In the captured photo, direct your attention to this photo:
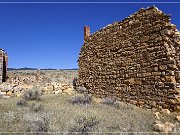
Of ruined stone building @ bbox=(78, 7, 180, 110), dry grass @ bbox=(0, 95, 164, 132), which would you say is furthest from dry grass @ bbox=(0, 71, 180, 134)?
ruined stone building @ bbox=(78, 7, 180, 110)

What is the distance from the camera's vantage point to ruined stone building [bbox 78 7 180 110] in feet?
28.9

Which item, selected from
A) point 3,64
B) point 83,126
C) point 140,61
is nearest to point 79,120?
point 83,126

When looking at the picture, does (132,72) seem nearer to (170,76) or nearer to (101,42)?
(170,76)

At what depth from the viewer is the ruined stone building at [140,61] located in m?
8.82

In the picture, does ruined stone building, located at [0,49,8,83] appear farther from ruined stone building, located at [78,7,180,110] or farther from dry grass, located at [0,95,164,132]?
dry grass, located at [0,95,164,132]

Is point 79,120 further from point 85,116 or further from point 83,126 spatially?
point 85,116

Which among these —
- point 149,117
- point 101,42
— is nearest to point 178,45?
point 149,117

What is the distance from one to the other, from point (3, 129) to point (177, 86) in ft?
17.3

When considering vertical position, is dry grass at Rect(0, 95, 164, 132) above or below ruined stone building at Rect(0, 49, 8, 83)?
below

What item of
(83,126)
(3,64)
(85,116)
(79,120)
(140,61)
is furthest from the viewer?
(3,64)

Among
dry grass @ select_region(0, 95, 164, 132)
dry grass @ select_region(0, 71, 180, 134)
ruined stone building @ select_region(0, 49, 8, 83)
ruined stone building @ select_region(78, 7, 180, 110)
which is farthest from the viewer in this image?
ruined stone building @ select_region(0, 49, 8, 83)

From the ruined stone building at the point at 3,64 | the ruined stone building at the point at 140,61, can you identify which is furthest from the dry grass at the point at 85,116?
the ruined stone building at the point at 3,64

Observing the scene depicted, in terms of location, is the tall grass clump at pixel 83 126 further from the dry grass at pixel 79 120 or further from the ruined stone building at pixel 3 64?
the ruined stone building at pixel 3 64

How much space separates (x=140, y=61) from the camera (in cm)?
1002
